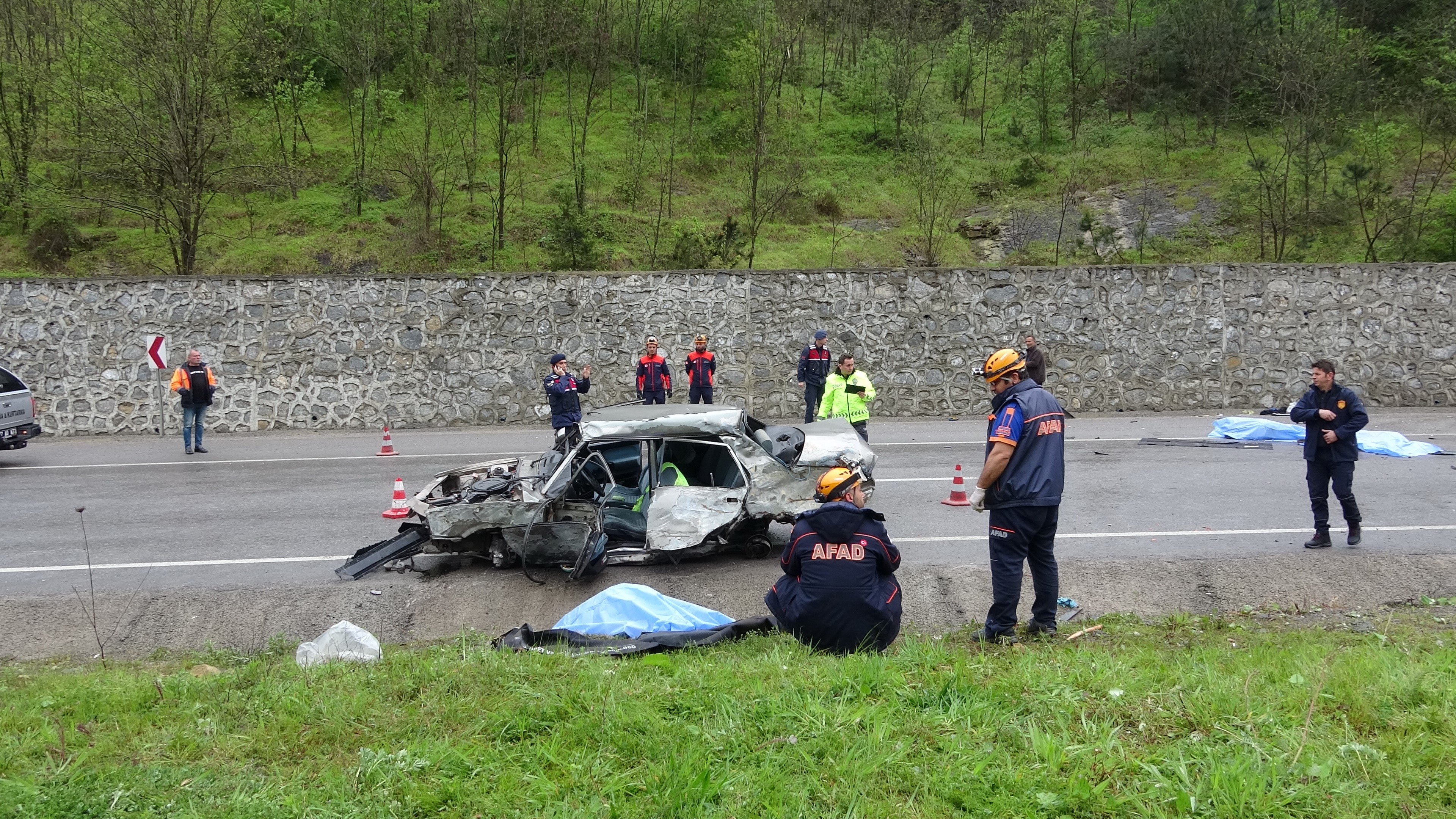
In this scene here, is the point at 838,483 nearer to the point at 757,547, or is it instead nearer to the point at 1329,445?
the point at 757,547

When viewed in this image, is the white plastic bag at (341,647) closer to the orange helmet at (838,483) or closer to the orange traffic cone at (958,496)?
the orange helmet at (838,483)

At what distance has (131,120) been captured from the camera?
2088cm

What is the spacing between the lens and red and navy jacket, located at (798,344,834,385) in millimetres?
16469

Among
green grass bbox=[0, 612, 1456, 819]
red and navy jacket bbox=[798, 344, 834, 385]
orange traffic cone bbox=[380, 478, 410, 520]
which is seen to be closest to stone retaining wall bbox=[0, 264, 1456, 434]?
red and navy jacket bbox=[798, 344, 834, 385]

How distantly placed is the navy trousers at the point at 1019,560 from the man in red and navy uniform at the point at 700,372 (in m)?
10.2

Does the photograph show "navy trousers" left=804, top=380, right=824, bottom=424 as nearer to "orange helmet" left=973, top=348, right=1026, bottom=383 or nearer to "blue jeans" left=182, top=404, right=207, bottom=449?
"orange helmet" left=973, top=348, right=1026, bottom=383

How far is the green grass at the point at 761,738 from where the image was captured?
3.89m

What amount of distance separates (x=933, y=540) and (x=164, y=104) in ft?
64.5

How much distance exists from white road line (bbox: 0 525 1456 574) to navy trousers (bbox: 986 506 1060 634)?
307 cm

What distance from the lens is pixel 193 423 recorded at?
16234 millimetres

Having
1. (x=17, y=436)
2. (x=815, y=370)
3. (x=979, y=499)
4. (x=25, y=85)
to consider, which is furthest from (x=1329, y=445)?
(x=25, y=85)

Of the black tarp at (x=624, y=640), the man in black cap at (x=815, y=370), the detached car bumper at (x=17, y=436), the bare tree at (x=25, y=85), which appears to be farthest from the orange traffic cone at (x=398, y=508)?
the bare tree at (x=25, y=85)

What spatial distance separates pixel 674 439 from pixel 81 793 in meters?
5.59

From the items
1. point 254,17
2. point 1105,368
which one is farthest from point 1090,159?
point 254,17
